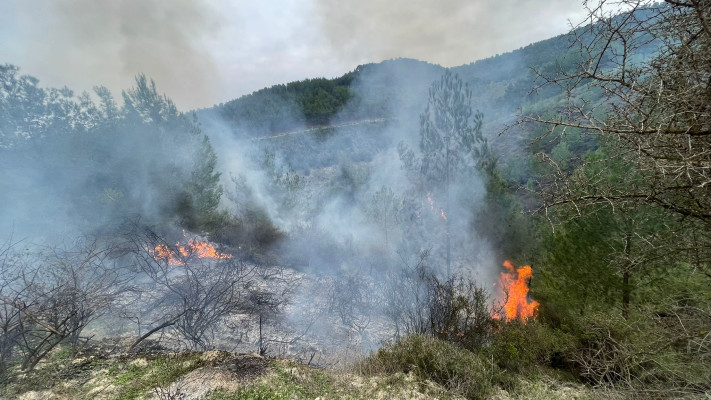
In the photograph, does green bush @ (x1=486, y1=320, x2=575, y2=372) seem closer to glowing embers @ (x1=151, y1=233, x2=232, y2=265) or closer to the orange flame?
glowing embers @ (x1=151, y1=233, x2=232, y2=265)

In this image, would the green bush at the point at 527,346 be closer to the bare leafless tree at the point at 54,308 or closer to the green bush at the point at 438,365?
the green bush at the point at 438,365

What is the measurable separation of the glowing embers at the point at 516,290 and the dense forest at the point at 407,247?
0.12m

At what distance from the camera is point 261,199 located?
19422 millimetres

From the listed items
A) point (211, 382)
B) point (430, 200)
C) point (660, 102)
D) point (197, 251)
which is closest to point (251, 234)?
point (197, 251)

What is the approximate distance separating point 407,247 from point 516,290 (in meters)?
5.83

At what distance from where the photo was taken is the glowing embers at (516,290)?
35.0 feet

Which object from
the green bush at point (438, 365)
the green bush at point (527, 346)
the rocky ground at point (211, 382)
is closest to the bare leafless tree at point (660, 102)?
the green bush at point (438, 365)

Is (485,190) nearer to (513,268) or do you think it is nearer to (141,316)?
(513,268)

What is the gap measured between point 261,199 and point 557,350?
57.0 ft

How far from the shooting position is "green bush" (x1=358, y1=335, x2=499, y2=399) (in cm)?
482

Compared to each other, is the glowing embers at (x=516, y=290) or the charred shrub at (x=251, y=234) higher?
the charred shrub at (x=251, y=234)

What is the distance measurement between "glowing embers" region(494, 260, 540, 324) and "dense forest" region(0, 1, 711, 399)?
0.38 feet

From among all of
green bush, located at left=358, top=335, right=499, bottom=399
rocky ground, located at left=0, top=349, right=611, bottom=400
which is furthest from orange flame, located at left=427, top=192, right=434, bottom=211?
rocky ground, located at left=0, top=349, right=611, bottom=400

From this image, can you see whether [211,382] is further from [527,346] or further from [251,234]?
[251,234]
